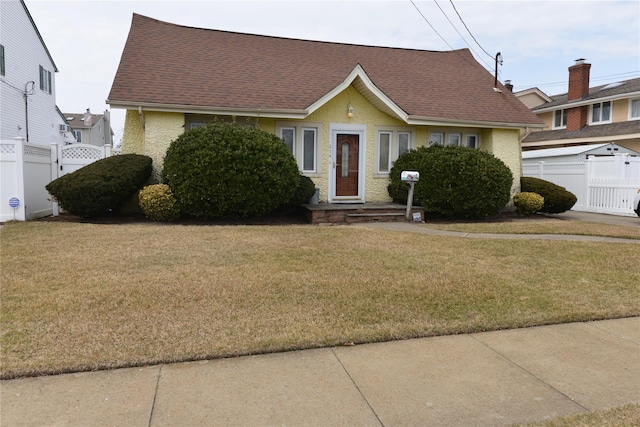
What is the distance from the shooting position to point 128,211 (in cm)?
1298

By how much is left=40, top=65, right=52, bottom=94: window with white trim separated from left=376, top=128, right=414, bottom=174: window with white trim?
19.5m

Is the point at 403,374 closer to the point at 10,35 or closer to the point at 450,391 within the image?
the point at 450,391

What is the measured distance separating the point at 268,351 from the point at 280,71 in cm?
1277

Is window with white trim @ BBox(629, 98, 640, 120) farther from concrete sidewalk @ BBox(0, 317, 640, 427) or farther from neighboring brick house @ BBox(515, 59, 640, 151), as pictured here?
concrete sidewalk @ BBox(0, 317, 640, 427)

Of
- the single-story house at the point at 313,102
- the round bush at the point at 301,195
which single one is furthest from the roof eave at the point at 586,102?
the round bush at the point at 301,195

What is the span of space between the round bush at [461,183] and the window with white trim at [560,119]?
762 inches

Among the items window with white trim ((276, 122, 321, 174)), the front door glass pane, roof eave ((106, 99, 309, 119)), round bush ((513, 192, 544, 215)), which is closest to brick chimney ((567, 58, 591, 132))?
round bush ((513, 192, 544, 215))

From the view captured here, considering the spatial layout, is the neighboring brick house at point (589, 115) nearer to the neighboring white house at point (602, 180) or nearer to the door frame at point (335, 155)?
the neighboring white house at point (602, 180)

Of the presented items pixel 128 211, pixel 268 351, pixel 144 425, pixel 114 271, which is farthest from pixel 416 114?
pixel 144 425

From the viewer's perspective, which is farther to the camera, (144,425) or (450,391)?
(450,391)

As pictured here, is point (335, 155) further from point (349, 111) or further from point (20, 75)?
point (20, 75)

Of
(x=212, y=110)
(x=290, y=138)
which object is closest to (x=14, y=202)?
(x=212, y=110)

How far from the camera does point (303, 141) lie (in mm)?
14391

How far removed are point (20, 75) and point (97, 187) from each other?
15265mm
